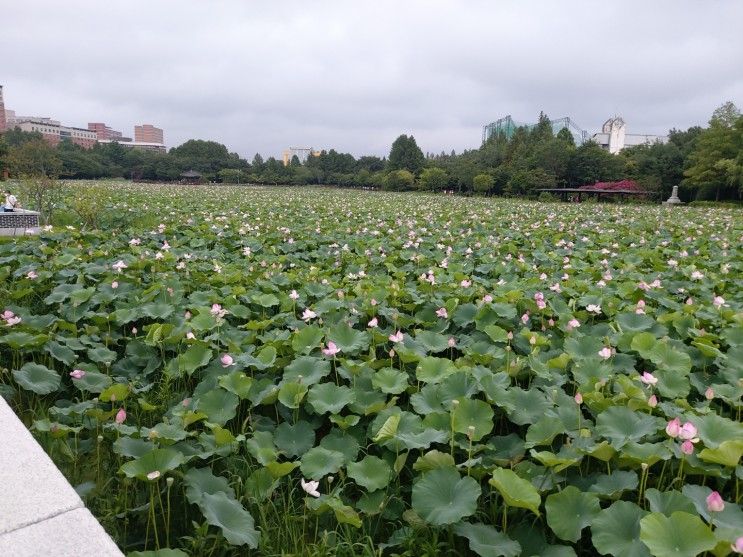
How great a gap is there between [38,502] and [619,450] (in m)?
1.74

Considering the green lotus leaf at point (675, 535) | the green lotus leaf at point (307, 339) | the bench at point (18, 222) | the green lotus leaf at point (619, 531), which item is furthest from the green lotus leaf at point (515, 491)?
the bench at point (18, 222)

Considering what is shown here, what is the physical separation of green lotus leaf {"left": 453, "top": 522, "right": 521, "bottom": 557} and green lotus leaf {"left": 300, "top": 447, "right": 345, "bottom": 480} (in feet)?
1.54

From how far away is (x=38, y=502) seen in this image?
57.1 inches

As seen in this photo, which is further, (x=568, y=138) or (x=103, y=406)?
(x=568, y=138)

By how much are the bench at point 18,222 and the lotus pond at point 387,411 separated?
357 centimetres

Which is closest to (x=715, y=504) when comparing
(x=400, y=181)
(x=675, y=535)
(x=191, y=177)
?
(x=675, y=535)

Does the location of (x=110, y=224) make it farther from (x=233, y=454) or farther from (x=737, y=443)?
(x=737, y=443)

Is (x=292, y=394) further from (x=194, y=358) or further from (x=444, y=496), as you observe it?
(x=444, y=496)

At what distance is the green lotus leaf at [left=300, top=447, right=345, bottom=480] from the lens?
1806 millimetres

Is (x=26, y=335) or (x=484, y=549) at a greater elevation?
(x=26, y=335)

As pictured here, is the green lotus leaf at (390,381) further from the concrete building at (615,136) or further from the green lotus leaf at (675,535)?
the concrete building at (615,136)

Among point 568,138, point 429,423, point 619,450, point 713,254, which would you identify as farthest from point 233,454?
point 568,138

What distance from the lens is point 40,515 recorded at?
1401 millimetres

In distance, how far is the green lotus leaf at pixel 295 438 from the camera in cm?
198
